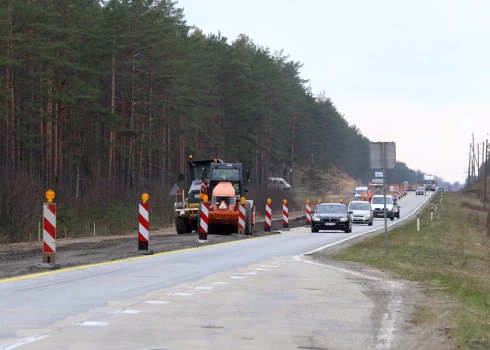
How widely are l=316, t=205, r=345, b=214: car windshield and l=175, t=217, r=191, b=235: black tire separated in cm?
810

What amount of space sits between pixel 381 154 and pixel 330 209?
910 inches

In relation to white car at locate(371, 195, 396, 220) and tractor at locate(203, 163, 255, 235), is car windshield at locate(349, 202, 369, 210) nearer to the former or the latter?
white car at locate(371, 195, 396, 220)

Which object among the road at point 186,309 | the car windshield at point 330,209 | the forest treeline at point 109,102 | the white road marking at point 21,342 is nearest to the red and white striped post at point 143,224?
the road at point 186,309

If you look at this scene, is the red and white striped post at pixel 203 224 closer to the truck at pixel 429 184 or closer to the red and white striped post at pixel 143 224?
the red and white striped post at pixel 143 224

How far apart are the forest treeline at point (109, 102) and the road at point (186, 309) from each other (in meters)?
19.4

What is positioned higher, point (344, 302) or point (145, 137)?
point (145, 137)

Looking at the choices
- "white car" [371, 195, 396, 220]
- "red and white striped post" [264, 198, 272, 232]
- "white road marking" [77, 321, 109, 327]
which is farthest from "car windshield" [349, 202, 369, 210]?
"white road marking" [77, 321, 109, 327]

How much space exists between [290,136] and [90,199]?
87.7 meters

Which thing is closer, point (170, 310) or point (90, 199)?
point (170, 310)

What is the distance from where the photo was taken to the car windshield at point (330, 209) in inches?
1914

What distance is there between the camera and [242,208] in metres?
40.9

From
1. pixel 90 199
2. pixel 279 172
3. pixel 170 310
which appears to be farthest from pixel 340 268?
pixel 279 172

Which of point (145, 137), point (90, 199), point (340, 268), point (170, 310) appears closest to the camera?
point (170, 310)

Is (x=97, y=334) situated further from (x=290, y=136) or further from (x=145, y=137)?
(x=290, y=136)
